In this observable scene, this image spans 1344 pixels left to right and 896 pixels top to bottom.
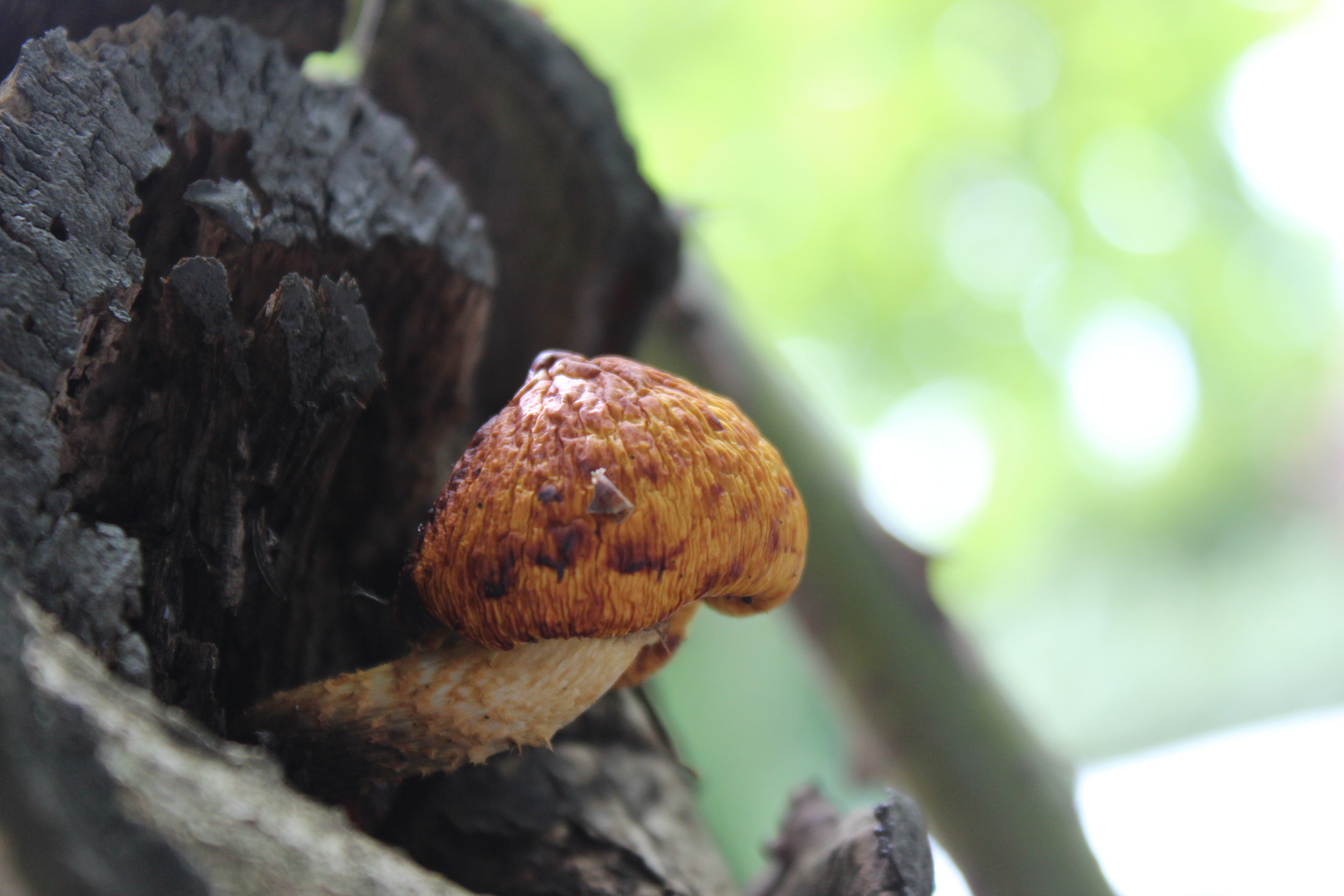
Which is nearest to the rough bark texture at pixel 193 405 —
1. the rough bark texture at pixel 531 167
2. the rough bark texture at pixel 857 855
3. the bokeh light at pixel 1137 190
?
the rough bark texture at pixel 531 167

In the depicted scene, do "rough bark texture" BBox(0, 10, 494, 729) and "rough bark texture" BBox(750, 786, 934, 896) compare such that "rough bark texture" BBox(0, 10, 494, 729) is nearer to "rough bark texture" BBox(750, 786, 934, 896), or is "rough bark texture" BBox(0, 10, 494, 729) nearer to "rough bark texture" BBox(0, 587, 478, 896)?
"rough bark texture" BBox(0, 587, 478, 896)

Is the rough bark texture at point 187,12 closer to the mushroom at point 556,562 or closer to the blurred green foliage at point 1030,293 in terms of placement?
the mushroom at point 556,562

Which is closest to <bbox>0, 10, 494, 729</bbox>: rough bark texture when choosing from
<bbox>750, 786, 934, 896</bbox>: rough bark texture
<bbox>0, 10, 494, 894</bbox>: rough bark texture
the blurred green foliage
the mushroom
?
<bbox>0, 10, 494, 894</bbox>: rough bark texture

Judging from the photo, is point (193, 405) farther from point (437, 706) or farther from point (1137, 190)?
point (1137, 190)

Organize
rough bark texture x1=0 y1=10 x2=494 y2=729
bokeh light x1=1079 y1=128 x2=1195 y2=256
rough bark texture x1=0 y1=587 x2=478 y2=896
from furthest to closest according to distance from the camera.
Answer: bokeh light x1=1079 y1=128 x2=1195 y2=256, rough bark texture x1=0 y1=10 x2=494 y2=729, rough bark texture x1=0 y1=587 x2=478 y2=896

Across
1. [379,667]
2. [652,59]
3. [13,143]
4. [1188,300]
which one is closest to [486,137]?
[13,143]


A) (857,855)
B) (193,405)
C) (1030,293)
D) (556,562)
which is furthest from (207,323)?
(1030,293)

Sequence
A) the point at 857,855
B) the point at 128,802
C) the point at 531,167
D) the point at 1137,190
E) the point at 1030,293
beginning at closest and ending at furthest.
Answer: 1. the point at 128,802
2. the point at 857,855
3. the point at 531,167
4. the point at 1137,190
5. the point at 1030,293
